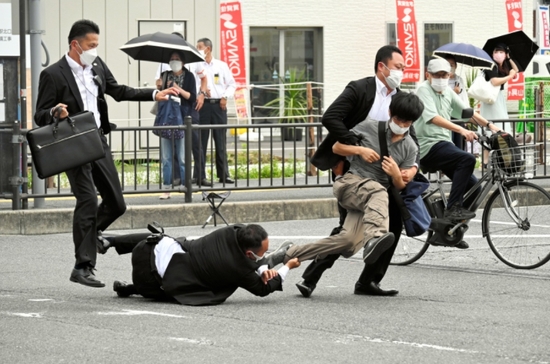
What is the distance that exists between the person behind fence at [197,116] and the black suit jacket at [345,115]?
15.2 ft

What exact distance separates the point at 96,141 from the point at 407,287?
2646 mm

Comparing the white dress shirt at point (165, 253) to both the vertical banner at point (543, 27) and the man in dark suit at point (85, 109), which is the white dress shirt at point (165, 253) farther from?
the vertical banner at point (543, 27)

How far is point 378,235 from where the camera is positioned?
7.52 metres

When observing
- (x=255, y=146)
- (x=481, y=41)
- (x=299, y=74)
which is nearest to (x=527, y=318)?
(x=255, y=146)

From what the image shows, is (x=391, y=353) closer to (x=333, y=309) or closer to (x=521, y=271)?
(x=333, y=309)

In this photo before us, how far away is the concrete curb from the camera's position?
39.7ft

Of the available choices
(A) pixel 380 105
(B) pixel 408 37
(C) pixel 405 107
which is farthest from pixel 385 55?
(B) pixel 408 37

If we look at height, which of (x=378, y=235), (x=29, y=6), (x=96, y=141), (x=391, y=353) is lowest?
(x=391, y=353)

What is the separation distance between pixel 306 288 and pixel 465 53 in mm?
6496

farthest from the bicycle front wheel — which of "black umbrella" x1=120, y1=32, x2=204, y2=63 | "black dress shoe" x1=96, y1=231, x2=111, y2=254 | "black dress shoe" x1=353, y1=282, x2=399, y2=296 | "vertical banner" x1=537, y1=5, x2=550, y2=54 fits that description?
"vertical banner" x1=537, y1=5, x2=550, y2=54

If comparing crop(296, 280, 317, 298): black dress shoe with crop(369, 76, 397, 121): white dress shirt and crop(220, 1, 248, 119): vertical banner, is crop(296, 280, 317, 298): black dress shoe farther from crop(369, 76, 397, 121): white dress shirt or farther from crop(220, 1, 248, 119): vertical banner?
crop(220, 1, 248, 119): vertical banner

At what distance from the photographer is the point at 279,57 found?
25359 mm

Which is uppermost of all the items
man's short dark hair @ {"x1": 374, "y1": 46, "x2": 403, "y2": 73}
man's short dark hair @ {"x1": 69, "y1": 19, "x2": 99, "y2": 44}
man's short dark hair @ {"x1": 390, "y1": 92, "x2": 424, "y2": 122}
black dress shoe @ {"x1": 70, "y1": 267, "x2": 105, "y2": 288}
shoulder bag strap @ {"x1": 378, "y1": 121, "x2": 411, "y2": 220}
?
man's short dark hair @ {"x1": 69, "y1": 19, "x2": 99, "y2": 44}

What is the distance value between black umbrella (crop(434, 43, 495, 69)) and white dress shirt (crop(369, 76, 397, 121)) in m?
5.89
